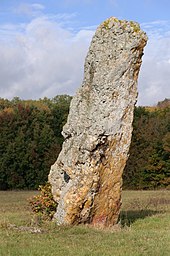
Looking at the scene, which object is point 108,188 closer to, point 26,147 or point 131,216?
point 131,216

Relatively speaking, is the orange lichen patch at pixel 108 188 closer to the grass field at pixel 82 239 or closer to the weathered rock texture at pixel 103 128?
the weathered rock texture at pixel 103 128

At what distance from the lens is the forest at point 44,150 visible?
48.0 metres

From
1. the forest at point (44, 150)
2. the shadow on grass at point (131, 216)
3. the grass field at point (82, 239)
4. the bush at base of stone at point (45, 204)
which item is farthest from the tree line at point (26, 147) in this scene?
the grass field at point (82, 239)

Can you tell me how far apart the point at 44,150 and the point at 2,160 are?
4.22 m

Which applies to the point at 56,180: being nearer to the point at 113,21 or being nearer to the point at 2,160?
the point at 113,21

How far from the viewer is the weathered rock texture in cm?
1361

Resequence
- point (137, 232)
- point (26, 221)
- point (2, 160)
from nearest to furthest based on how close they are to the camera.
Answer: point (137, 232) → point (26, 221) → point (2, 160)

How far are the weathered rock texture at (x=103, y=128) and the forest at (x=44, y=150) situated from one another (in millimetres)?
33999

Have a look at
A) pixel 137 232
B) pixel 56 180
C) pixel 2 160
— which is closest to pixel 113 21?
pixel 56 180

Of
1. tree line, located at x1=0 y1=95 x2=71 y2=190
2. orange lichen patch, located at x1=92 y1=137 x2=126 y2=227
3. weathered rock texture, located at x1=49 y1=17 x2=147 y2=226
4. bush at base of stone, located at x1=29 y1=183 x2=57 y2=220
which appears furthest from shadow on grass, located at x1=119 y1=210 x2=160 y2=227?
tree line, located at x1=0 y1=95 x2=71 y2=190

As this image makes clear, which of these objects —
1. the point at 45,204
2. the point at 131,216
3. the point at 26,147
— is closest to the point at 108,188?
the point at 45,204

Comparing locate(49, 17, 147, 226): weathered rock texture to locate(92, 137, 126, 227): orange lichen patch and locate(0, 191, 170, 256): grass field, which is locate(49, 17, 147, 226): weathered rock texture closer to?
locate(92, 137, 126, 227): orange lichen patch

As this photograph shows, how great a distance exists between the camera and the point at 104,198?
13.9 m

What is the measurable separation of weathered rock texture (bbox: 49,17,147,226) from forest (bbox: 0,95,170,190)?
3400 cm
